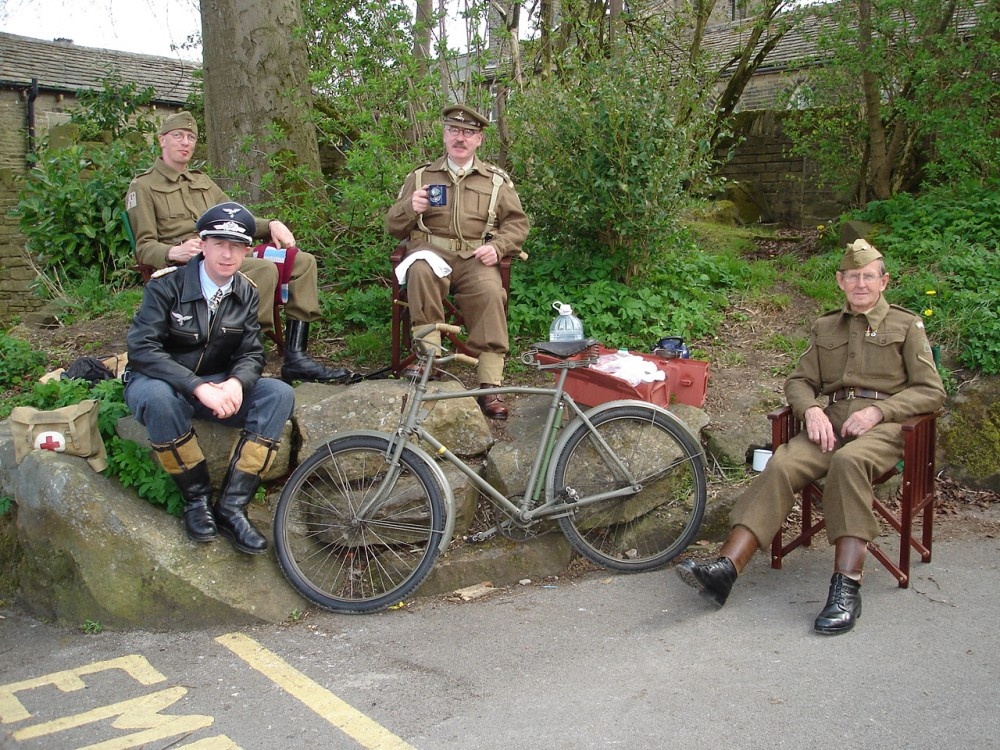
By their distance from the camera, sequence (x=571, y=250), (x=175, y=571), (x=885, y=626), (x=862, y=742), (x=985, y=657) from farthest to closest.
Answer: (x=571, y=250) → (x=175, y=571) → (x=885, y=626) → (x=985, y=657) → (x=862, y=742)

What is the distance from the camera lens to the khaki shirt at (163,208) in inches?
234

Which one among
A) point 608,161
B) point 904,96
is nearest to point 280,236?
point 608,161

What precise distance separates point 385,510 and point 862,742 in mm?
2429

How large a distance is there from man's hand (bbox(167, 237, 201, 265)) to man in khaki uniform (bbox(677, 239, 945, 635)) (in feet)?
10.8

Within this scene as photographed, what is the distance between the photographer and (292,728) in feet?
11.4

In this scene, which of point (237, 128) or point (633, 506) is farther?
point (237, 128)

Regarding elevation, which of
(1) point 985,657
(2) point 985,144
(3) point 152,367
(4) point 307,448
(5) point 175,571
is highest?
(2) point 985,144

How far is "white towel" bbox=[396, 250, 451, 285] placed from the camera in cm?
568

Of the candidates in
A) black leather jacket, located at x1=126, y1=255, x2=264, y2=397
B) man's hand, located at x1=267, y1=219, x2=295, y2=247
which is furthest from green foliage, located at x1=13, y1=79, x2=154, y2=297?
black leather jacket, located at x1=126, y1=255, x2=264, y2=397

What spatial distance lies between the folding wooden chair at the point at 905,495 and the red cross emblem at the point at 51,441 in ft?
11.3

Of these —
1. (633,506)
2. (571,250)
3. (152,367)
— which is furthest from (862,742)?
(571,250)

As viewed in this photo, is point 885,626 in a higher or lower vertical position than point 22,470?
lower

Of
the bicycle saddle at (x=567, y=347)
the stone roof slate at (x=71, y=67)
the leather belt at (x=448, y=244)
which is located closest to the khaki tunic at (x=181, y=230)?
the leather belt at (x=448, y=244)

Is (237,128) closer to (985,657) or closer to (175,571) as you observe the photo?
(175,571)
